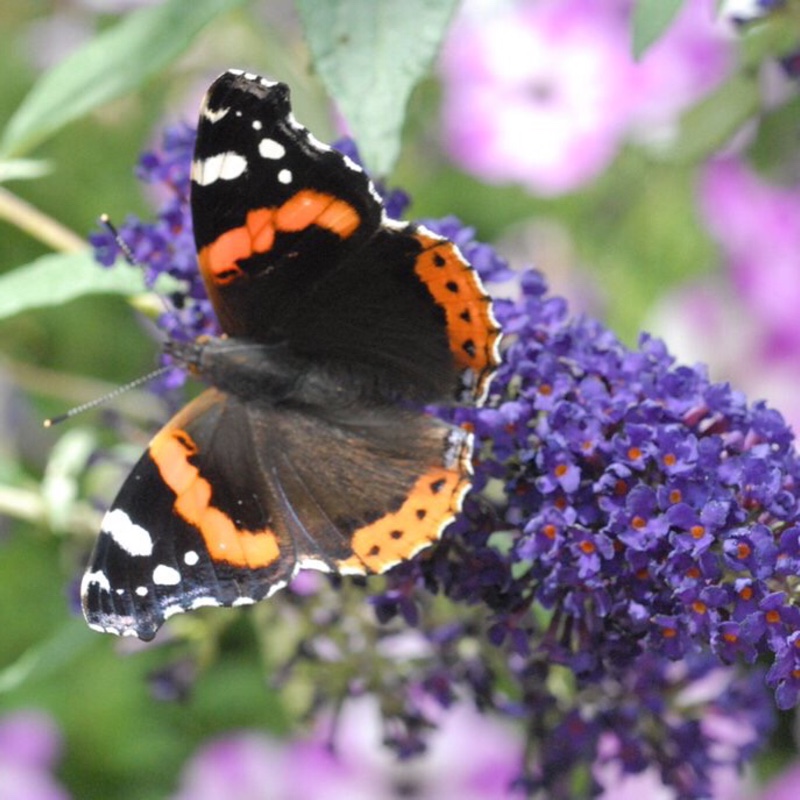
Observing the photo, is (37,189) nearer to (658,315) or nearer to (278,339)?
(658,315)

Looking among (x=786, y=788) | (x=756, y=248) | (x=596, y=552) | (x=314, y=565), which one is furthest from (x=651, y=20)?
(x=756, y=248)

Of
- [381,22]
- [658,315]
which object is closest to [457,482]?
[381,22]

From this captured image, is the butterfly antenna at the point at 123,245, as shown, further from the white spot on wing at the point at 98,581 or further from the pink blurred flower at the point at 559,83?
the pink blurred flower at the point at 559,83

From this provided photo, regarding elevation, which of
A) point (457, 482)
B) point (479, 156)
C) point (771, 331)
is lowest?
point (457, 482)

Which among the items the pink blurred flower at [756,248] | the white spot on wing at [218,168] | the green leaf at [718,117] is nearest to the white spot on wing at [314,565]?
the white spot on wing at [218,168]

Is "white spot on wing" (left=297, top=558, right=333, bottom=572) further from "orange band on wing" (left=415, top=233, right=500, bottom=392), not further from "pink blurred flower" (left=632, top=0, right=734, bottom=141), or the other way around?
"pink blurred flower" (left=632, top=0, right=734, bottom=141)

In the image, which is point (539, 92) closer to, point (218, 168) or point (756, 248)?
point (756, 248)
